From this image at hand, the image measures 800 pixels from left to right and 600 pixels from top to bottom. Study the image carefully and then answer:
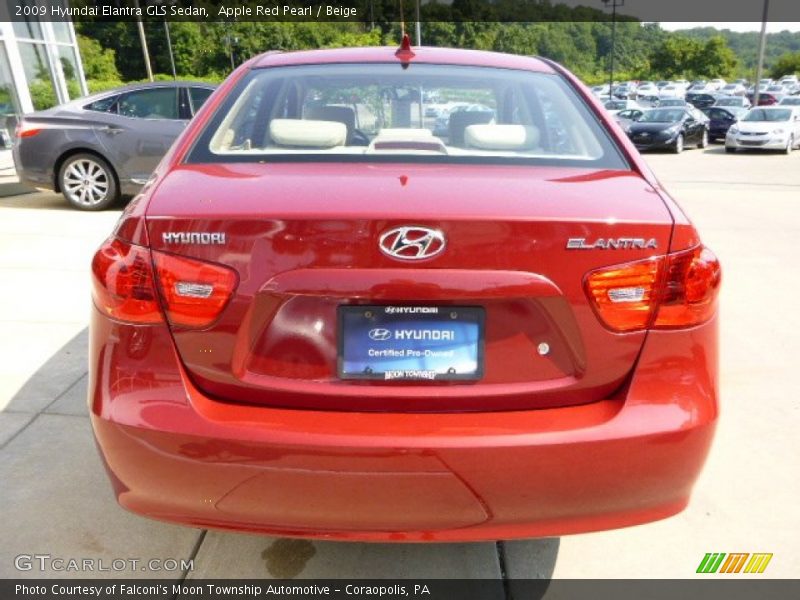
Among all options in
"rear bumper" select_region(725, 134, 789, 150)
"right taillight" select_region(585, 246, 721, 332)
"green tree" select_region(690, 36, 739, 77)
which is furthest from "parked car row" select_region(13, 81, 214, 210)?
"green tree" select_region(690, 36, 739, 77)

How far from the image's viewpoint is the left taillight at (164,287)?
5.19 feet

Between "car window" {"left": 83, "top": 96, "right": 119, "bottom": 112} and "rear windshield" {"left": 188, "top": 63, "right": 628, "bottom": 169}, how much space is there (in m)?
6.38

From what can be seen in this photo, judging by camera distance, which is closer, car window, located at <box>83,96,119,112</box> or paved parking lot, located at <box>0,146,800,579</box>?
paved parking lot, located at <box>0,146,800,579</box>

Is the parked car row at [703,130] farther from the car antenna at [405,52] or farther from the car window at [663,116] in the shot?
the car antenna at [405,52]

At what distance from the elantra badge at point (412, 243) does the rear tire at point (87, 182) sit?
7429 millimetres

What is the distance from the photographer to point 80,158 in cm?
796

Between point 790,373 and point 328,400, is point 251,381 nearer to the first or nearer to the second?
point 328,400

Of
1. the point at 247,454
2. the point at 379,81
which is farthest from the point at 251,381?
the point at 379,81

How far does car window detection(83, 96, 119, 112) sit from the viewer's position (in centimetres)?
808

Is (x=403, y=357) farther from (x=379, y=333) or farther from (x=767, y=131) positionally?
(x=767, y=131)

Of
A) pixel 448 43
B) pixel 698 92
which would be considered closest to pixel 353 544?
pixel 698 92

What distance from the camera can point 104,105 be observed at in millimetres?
8125

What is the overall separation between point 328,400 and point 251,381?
20 centimetres

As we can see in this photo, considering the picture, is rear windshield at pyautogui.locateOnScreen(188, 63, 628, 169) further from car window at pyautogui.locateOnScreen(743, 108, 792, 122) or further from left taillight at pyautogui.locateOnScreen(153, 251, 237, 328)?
car window at pyautogui.locateOnScreen(743, 108, 792, 122)
